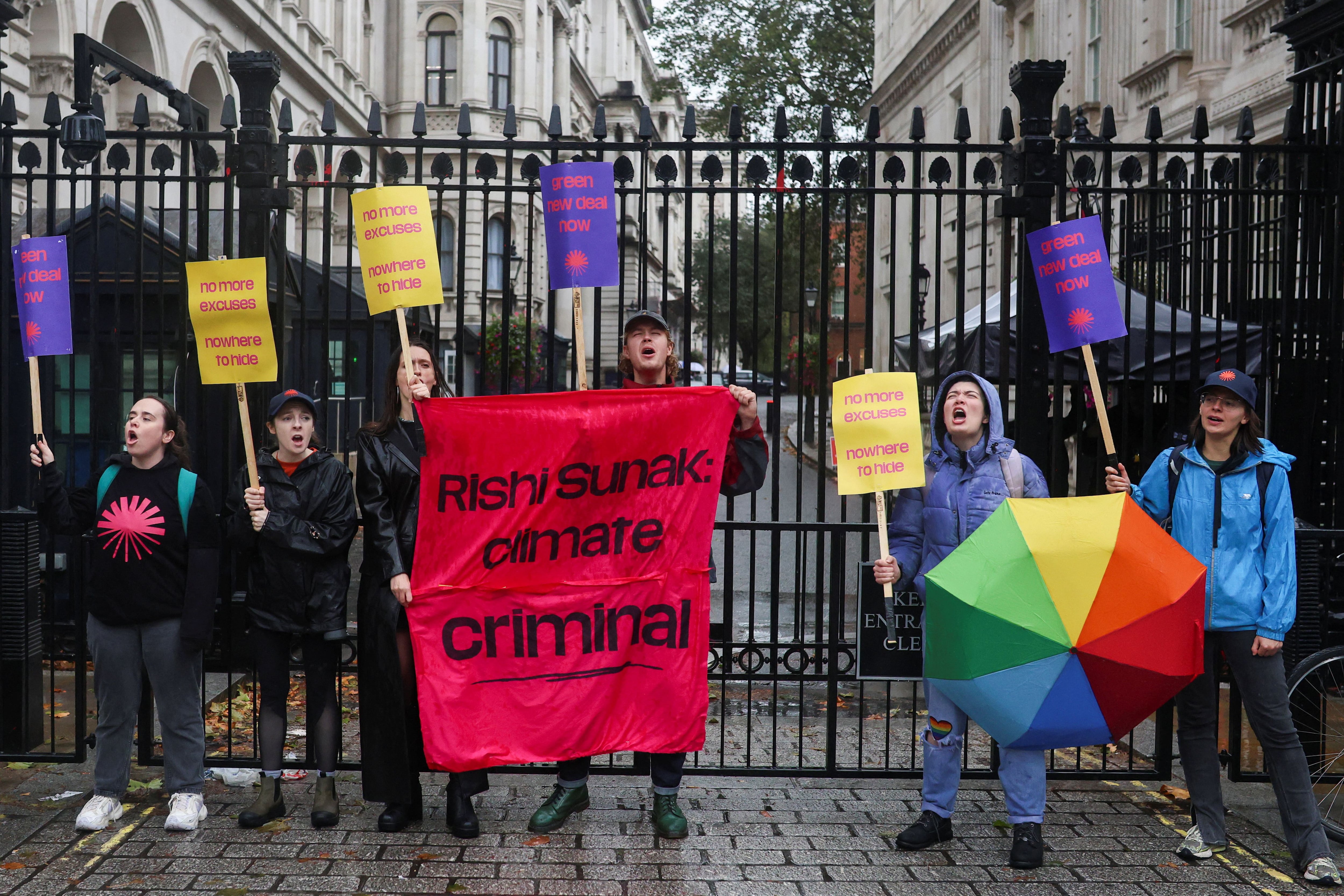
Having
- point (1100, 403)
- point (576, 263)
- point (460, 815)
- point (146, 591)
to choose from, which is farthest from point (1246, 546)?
point (146, 591)

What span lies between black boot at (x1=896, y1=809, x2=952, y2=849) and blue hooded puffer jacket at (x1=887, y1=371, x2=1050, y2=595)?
95 cm

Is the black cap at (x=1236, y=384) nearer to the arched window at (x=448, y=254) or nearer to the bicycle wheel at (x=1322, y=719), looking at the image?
the bicycle wheel at (x=1322, y=719)

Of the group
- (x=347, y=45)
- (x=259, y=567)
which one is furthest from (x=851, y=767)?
(x=347, y=45)

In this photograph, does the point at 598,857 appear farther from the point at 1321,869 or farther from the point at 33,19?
the point at 33,19

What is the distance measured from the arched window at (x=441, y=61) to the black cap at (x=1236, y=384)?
1559 inches

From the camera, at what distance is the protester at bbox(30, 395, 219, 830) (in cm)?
505

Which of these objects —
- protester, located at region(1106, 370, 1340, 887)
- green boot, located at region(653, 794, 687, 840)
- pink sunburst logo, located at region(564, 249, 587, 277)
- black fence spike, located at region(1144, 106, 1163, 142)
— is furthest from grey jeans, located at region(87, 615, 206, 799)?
black fence spike, located at region(1144, 106, 1163, 142)

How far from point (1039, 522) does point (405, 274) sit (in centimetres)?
276

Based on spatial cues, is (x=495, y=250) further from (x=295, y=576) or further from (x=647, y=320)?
(x=295, y=576)

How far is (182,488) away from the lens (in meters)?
5.15

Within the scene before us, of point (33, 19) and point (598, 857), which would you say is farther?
point (33, 19)

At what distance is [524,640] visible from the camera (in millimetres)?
5184

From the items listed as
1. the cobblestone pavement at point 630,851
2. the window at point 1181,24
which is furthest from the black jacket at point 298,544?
the window at point 1181,24

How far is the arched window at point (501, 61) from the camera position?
43719 mm
